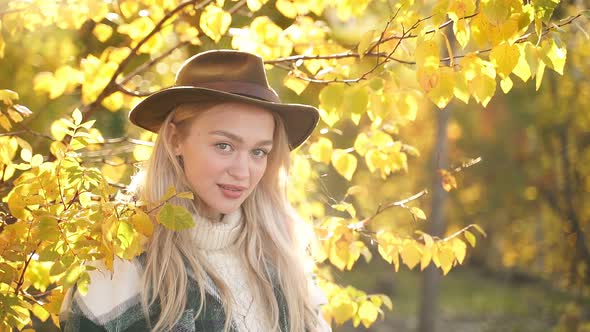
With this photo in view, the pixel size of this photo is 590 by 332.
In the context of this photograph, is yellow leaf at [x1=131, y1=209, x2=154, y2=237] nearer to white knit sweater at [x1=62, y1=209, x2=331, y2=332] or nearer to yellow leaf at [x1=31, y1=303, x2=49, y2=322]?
white knit sweater at [x1=62, y1=209, x2=331, y2=332]

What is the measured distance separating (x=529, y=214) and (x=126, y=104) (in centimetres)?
1262

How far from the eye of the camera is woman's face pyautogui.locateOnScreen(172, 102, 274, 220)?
220cm

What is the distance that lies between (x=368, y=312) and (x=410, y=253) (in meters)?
0.35

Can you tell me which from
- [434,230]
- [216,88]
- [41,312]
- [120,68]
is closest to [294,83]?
[216,88]

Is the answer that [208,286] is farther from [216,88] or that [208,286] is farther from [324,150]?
[324,150]

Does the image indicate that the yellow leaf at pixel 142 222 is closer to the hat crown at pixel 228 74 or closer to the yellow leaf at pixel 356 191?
the hat crown at pixel 228 74

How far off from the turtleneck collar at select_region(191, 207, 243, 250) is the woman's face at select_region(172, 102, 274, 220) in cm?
5

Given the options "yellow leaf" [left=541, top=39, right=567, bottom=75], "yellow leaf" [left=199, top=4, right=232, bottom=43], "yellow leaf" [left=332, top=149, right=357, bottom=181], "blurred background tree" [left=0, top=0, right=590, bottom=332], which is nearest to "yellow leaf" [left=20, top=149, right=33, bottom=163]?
"blurred background tree" [left=0, top=0, right=590, bottom=332]

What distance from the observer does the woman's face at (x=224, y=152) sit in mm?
2201

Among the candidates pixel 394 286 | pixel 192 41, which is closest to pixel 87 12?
pixel 192 41

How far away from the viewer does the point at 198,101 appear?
7.41 feet

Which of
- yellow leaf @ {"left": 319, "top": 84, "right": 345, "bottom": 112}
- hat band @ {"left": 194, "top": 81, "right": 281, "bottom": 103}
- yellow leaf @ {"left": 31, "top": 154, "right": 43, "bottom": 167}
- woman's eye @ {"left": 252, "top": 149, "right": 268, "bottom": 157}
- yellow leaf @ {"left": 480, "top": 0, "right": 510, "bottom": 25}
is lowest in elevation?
yellow leaf @ {"left": 31, "top": 154, "right": 43, "bottom": 167}

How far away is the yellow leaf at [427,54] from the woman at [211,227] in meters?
0.45

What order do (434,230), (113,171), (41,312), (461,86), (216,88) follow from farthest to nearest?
(434,230) < (113,171) < (41,312) < (216,88) < (461,86)
